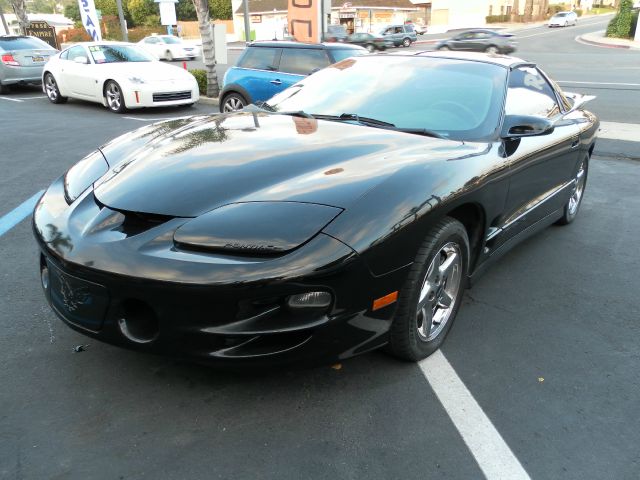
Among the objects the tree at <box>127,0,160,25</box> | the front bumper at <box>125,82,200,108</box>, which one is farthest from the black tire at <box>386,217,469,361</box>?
the tree at <box>127,0,160,25</box>

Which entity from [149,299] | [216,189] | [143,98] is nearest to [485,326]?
[216,189]

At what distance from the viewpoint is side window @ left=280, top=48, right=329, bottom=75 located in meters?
9.03

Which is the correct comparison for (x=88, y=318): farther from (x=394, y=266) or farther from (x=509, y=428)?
(x=509, y=428)

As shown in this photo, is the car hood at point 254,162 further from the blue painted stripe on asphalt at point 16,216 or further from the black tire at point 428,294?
the blue painted stripe on asphalt at point 16,216

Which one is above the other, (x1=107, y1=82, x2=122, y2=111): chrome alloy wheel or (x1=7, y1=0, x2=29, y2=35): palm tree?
(x1=7, y1=0, x2=29, y2=35): palm tree

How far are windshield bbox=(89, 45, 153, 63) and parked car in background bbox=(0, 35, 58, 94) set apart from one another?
3.90 m

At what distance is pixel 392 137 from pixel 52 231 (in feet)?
5.80

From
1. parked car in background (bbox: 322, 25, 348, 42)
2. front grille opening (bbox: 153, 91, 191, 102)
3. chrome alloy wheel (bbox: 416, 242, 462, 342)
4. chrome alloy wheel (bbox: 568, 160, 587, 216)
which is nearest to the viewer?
chrome alloy wheel (bbox: 416, 242, 462, 342)

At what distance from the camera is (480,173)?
9.25 feet

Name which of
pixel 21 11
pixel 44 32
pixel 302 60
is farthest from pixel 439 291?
pixel 44 32

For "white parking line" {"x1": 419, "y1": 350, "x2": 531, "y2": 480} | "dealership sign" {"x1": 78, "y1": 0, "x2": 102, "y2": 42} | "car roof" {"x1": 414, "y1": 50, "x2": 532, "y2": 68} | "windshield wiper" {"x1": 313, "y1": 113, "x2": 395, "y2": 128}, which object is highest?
"dealership sign" {"x1": 78, "y1": 0, "x2": 102, "y2": 42}

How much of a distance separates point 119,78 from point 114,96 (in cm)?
42

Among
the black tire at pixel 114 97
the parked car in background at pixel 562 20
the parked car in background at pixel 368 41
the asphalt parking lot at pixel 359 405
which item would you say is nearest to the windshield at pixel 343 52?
the black tire at pixel 114 97

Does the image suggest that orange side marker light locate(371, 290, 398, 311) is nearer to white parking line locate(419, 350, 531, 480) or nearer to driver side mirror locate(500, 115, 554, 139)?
white parking line locate(419, 350, 531, 480)
